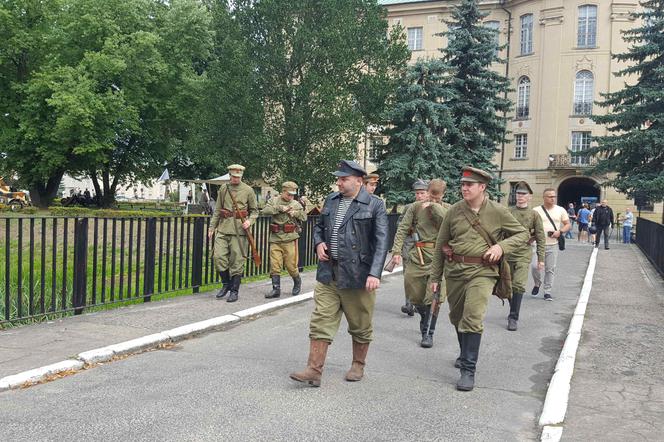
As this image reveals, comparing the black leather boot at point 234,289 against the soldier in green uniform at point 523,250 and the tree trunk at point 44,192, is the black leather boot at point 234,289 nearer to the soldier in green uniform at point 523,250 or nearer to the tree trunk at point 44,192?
the soldier in green uniform at point 523,250

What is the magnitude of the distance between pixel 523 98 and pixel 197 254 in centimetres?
4374

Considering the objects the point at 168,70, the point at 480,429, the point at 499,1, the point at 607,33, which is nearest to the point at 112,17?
the point at 168,70

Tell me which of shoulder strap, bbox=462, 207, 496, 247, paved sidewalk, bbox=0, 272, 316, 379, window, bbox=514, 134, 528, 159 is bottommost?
paved sidewalk, bbox=0, 272, 316, 379

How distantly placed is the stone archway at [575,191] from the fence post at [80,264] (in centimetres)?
4472

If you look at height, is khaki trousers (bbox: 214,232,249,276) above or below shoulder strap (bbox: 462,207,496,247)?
below

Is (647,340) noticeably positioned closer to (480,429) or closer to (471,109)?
(480,429)

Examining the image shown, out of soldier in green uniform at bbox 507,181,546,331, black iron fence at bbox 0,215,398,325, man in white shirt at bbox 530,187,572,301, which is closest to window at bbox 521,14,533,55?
man in white shirt at bbox 530,187,572,301

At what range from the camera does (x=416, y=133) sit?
1112 inches

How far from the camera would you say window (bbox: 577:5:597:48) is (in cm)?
4547

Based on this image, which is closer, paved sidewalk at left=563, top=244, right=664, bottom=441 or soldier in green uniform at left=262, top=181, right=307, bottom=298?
paved sidewalk at left=563, top=244, right=664, bottom=441

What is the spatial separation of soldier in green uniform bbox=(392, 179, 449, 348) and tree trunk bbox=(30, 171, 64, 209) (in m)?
37.0

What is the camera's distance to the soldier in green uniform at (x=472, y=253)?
5.25m

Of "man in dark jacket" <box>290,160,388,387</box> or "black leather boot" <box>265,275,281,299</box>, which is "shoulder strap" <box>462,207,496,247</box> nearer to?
"man in dark jacket" <box>290,160,388,387</box>

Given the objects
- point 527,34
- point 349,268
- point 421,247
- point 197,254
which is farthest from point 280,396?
point 527,34
